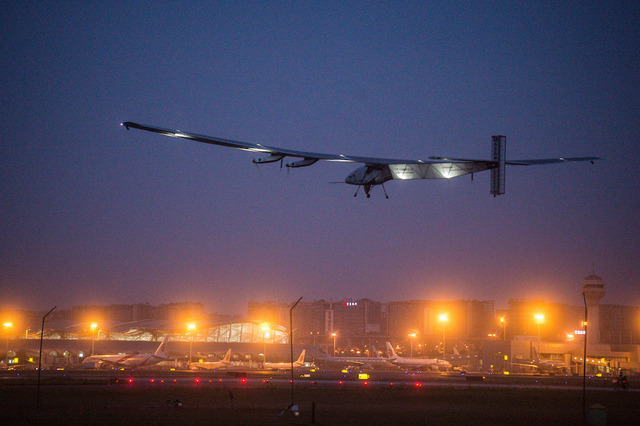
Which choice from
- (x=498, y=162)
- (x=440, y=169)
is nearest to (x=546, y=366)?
(x=498, y=162)

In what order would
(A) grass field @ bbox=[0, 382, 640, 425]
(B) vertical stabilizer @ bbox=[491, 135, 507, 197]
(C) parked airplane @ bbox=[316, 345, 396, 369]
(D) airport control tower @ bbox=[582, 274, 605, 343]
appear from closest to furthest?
1. (A) grass field @ bbox=[0, 382, 640, 425]
2. (B) vertical stabilizer @ bbox=[491, 135, 507, 197]
3. (C) parked airplane @ bbox=[316, 345, 396, 369]
4. (D) airport control tower @ bbox=[582, 274, 605, 343]

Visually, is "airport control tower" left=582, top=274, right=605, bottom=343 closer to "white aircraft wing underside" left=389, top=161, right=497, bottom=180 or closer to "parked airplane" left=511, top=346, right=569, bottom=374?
"parked airplane" left=511, top=346, right=569, bottom=374

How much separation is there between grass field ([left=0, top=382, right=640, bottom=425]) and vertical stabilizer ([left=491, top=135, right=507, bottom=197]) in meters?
13.9

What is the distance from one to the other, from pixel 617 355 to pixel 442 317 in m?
36.2

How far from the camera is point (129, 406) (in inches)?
1673

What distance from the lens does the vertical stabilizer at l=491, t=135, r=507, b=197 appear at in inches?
1603

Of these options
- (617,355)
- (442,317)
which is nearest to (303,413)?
(442,317)

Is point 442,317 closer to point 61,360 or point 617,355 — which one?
point 617,355

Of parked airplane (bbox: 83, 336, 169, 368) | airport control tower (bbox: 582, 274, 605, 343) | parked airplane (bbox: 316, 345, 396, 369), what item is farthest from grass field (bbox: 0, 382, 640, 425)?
airport control tower (bbox: 582, 274, 605, 343)

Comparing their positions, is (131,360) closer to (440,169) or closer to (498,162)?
(440,169)

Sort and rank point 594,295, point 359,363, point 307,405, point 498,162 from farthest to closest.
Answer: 1. point 594,295
2. point 359,363
3. point 307,405
4. point 498,162

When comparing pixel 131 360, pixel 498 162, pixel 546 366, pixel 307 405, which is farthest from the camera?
pixel 546 366

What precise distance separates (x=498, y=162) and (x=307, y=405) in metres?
20.8

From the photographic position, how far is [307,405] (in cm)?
4512
